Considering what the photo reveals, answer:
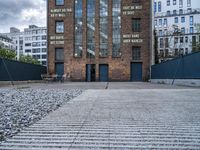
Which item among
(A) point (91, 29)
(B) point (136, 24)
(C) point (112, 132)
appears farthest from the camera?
(A) point (91, 29)

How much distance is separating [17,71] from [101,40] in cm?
1424

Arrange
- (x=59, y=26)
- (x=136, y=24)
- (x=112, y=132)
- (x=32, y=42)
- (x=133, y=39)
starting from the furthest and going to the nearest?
(x=32, y=42) → (x=59, y=26) → (x=136, y=24) → (x=133, y=39) → (x=112, y=132)

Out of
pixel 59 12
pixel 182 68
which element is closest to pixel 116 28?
pixel 59 12

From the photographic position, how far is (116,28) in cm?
3581

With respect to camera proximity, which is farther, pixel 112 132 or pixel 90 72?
pixel 90 72

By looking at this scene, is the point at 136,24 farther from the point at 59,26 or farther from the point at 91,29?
the point at 59,26

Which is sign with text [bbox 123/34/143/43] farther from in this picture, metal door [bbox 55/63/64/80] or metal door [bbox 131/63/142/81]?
metal door [bbox 55/63/64/80]

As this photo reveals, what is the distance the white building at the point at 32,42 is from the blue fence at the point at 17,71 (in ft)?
322

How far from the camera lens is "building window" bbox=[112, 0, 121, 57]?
35594 millimetres

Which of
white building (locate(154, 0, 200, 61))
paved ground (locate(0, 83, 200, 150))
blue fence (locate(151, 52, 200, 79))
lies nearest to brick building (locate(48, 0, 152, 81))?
blue fence (locate(151, 52, 200, 79))

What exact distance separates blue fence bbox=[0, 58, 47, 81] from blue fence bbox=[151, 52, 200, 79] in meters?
12.4

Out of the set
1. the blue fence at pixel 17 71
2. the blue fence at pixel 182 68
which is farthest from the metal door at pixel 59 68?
the blue fence at pixel 182 68

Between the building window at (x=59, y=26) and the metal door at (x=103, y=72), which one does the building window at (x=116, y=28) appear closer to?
the metal door at (x=103, y=72)

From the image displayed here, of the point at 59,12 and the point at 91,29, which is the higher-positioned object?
the point at 59,12
